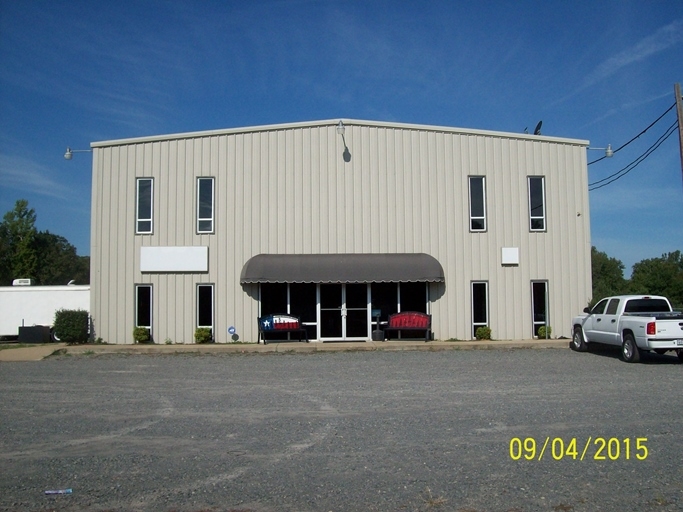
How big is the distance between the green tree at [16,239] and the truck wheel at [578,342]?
48322mm

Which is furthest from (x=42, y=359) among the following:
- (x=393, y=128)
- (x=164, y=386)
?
(x=393, y=128)

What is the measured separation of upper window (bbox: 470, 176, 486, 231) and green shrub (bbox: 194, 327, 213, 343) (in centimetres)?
1002

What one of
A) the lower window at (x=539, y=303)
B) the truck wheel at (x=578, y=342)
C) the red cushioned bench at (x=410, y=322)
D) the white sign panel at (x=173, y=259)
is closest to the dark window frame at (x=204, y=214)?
the white sign panel at (x=173, y=259)

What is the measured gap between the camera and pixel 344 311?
22.5 meters

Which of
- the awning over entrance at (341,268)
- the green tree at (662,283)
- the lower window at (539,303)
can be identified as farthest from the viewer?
the green tree at (662,283)

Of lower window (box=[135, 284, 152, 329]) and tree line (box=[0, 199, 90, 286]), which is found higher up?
tree line (box=[0, 199, 90, 286])

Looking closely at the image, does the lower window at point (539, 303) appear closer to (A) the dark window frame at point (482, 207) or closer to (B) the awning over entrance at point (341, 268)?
(A) the dark window frame at point (482, 207)

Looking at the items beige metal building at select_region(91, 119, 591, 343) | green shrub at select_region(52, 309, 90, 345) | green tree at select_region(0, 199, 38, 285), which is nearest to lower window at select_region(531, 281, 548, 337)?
beige metal building at select_region(91, 119, 591, 343)

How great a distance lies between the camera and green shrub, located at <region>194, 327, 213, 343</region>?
2170 centimetres

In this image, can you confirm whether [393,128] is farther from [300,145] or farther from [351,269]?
[351,269]

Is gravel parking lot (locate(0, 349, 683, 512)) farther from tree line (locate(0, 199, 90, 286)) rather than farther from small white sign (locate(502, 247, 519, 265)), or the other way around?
tree line (locate(0, 199, 90, 286))

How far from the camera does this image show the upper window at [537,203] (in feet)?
76.0

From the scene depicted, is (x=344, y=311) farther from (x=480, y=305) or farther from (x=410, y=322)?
(x=480, y=305)

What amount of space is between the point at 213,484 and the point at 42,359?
1458cm
